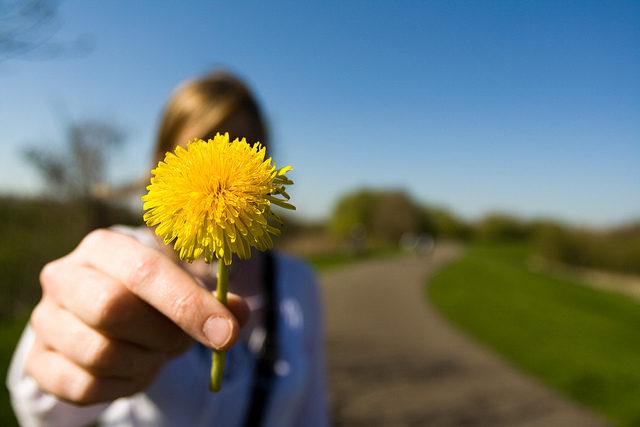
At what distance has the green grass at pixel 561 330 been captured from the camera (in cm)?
923

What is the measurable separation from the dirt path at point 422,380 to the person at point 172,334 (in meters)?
6.10

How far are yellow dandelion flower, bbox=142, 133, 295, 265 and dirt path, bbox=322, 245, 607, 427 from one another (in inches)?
321

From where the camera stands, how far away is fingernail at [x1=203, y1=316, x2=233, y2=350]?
80 cm

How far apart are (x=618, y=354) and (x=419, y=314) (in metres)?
6.71

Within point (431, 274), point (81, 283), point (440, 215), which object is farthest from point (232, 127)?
point (440, 215)

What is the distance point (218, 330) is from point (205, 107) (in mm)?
2196

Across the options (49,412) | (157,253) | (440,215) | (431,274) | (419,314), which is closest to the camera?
(157,253)

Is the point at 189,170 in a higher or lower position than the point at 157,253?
higher

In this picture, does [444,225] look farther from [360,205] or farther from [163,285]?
[163,285]

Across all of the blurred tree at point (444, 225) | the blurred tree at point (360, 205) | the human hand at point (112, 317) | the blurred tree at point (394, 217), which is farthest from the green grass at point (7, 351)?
the blurred tree at point (444, 225)

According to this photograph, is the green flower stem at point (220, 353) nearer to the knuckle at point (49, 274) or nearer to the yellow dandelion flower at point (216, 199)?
the yellow dandelion flower at point (216, 199)

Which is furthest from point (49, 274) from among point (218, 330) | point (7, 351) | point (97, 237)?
point (7, 351)

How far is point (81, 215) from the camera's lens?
155 inches

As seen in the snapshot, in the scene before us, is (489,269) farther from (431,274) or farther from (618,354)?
(618,354)
